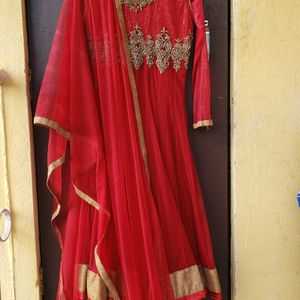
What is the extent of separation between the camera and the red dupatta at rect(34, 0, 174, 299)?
2.99 ft

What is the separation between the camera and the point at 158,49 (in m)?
0.97

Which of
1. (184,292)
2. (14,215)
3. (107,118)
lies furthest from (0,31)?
(184,292)

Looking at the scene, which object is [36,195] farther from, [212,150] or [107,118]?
[212,150]

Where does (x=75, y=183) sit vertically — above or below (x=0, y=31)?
below

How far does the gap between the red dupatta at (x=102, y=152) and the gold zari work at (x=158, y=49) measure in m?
0.04

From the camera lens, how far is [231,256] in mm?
1103

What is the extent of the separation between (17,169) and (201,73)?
721mm

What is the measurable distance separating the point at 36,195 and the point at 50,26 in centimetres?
61

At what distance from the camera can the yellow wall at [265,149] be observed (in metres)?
1.03

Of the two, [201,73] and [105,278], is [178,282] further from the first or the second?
[201,73]

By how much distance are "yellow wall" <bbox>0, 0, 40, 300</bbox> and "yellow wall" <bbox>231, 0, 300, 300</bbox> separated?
728mm

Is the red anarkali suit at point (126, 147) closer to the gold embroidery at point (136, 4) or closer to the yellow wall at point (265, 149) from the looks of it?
the gold embroidery at point (136, 4)

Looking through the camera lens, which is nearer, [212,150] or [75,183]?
[75,183]

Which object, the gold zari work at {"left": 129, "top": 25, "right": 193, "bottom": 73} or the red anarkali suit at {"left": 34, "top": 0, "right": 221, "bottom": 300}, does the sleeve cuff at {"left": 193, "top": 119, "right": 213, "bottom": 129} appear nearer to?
the red anarkali suit at {"left": 34, "top": 0, "right": 221, "bottom": 300}
